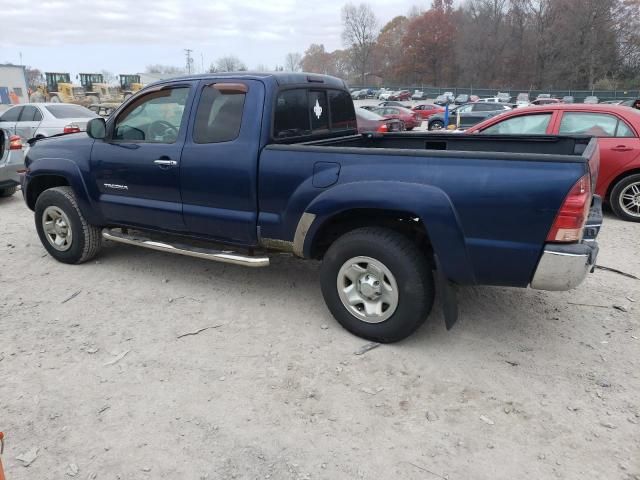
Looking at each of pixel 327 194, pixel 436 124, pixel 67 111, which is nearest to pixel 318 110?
pixel 327 194

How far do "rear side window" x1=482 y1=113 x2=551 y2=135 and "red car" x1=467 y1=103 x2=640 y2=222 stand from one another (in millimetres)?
19

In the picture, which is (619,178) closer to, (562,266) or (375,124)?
(562,266)

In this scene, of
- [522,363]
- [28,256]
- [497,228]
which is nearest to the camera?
[497,228]

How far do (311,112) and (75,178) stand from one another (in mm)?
2403

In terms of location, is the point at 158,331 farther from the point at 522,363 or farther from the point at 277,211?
the point at 522,363

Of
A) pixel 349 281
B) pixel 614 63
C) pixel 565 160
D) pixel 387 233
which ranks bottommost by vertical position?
pixel 349 281

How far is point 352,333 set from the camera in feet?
12.4

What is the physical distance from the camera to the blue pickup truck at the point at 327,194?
3.00 m

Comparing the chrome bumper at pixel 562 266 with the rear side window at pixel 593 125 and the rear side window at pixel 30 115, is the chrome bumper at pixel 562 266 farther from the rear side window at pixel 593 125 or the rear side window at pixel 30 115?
the rear side window at pixel 30 115

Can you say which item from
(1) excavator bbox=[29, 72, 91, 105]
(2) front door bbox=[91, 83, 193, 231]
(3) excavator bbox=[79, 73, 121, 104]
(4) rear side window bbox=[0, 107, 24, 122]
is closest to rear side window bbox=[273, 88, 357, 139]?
(2) front door bbox=[91, 83, 193, 231]

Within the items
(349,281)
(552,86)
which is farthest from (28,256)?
(552,86)

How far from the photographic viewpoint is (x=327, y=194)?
352 centimetres

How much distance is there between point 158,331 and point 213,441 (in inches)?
56.4

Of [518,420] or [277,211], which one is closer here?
[518,420]
